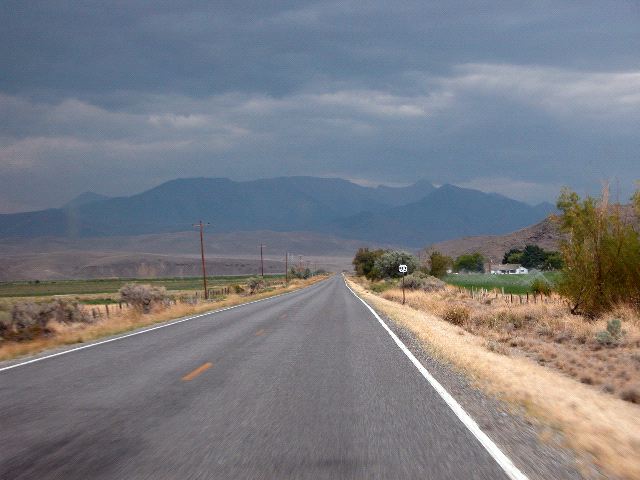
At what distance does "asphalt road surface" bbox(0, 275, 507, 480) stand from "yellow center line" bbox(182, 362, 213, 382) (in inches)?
0.7

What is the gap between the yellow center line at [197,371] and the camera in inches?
446

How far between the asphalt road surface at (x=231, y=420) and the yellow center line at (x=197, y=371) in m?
0.02

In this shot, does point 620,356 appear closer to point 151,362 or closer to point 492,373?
point 492,373

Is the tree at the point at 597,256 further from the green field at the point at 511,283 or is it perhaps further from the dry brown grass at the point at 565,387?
the green field at the point at 511,283

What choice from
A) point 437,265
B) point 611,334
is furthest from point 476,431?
point 437,265

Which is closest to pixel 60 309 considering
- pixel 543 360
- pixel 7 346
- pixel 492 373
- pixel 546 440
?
pixel 7 346

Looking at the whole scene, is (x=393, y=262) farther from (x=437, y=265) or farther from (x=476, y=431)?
(x=476, y=431)

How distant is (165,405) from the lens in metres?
9.03

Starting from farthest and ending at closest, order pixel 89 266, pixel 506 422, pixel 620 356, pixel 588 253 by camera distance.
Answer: pixel 89 266, pixel 588 253, pixel 620 356, pixel 506 422

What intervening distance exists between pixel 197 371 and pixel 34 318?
1411 centimetres

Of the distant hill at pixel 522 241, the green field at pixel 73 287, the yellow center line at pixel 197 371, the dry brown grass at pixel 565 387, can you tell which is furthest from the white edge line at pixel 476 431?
the distant hill at pixel 522 241

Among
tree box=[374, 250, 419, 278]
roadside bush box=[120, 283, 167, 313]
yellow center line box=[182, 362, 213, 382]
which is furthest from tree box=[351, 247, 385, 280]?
yellow center line box=[182, 362, 213, 382]

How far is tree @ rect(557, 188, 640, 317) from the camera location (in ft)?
79.2

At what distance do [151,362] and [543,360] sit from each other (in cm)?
956
